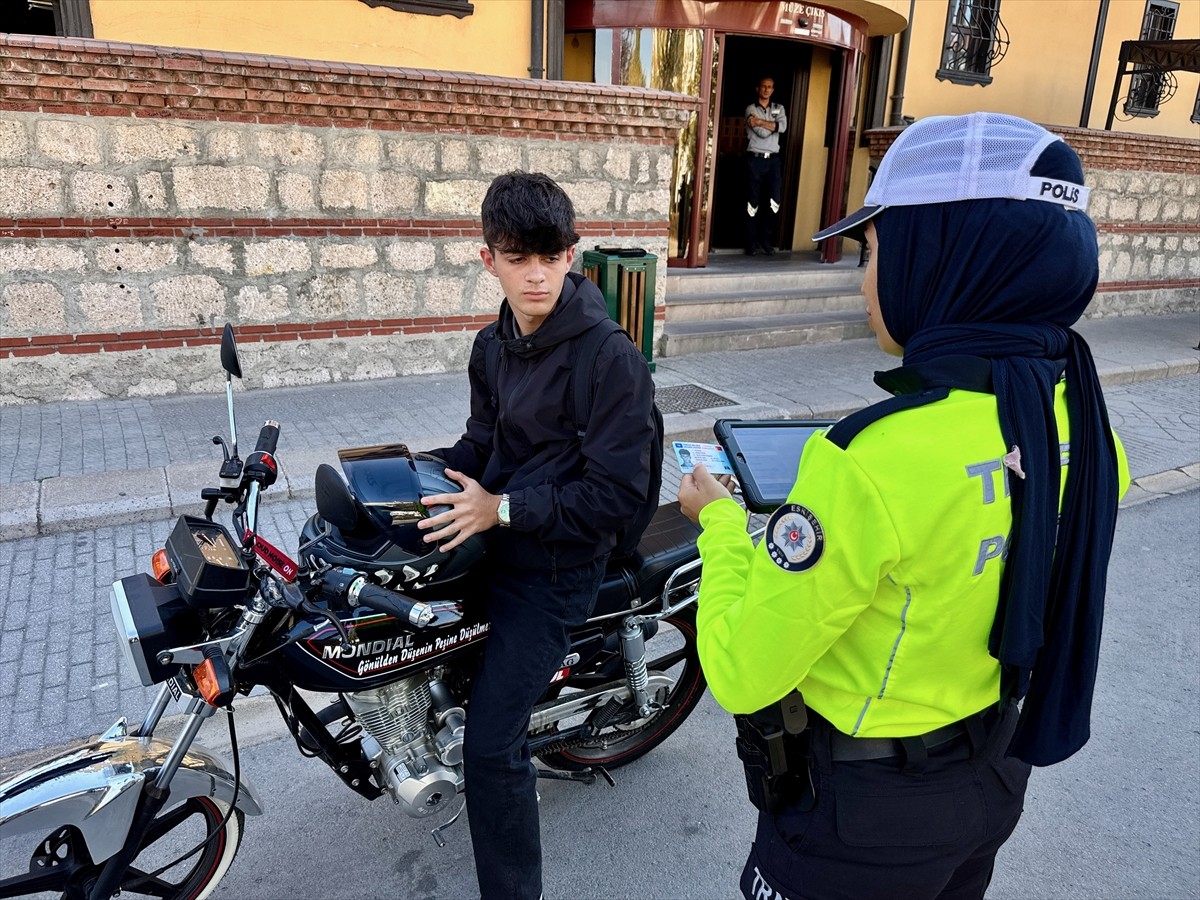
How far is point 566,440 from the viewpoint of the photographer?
2.30m

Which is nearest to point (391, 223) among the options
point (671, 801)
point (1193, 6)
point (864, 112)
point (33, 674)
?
point (33, 674)

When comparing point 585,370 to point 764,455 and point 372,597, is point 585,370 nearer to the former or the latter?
point 764,455

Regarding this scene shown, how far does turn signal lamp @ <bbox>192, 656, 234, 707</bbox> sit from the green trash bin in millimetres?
5967

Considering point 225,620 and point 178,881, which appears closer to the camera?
point 225,620

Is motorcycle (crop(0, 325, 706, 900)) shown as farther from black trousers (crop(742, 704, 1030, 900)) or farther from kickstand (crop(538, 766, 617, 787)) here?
black trousers (crop(742, 704, 1030, 900))

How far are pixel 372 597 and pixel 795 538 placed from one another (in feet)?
3.11

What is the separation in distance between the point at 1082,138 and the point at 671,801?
11.6 m

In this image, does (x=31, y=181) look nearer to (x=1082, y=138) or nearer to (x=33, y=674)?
(x=33, y=674)

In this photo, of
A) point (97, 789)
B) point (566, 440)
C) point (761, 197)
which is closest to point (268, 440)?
point (566, 440)

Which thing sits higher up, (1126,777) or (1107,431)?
(1107,431)

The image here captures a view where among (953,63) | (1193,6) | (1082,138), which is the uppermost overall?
(1193,6)

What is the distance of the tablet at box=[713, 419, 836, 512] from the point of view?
5.88 ft

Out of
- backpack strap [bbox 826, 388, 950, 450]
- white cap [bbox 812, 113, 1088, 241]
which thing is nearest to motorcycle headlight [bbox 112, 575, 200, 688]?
backpack strap [bbox 826, 388, 950, 450]

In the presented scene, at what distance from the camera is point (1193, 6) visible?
16141mm
